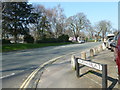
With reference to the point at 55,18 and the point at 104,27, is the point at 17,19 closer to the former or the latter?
the point at 55,18

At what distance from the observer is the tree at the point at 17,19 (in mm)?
34894

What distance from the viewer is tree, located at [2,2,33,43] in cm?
3489

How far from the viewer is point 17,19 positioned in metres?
36.9

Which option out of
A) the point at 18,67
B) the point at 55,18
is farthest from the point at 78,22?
the point at 18,67

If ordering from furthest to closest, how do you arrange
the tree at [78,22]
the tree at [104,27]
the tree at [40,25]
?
the tree at [104,27]
the tree at [78,22]
the tree at [40,25]

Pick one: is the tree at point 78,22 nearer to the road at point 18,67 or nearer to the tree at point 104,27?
the tree at point 104,27

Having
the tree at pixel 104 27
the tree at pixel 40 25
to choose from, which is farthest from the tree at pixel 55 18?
the tree at pixel 104 27

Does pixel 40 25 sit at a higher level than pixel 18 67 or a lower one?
higher

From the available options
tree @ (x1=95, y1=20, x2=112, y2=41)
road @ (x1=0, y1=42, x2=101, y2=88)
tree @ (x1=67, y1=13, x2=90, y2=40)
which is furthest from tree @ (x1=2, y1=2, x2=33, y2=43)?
tree @ (x1=95, y1=20, x2=112, y2=41)

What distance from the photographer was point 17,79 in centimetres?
635

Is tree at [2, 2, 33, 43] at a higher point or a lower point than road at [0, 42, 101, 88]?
higher

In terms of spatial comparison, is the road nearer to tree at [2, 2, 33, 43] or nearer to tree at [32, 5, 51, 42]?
tree at [2, 2, 33, 43]

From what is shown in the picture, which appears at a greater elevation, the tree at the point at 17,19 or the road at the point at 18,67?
the tree at the point at 17,19

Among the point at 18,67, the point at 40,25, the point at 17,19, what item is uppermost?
the point at 17,19
